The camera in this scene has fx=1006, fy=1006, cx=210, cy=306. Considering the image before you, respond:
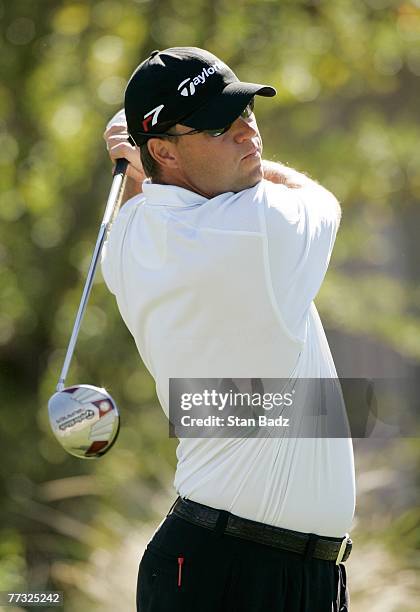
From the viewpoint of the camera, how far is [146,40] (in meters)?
7.18

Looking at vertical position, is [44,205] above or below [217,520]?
above

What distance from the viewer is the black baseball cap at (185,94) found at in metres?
2.50

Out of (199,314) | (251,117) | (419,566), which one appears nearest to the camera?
(199,314)

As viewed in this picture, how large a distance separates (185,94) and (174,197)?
259mm

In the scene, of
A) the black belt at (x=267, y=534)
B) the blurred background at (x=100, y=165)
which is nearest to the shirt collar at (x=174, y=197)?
the black belt at (x=267, y=534)

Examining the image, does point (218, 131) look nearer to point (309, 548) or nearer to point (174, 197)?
point (174, 197)

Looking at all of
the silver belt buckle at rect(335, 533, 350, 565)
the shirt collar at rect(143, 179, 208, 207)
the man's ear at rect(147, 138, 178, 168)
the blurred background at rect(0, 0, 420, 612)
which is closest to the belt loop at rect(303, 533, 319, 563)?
the silver belt buckle at rect(335, 533, 350, 565)

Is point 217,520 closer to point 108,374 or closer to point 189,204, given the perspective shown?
point 189,204

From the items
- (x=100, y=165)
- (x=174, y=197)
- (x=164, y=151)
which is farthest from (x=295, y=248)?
(x=100, y=165)

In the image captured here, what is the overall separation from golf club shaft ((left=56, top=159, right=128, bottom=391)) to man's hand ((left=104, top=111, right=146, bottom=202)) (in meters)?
0.03

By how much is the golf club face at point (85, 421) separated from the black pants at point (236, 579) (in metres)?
0.34

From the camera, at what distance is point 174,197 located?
2488 mm

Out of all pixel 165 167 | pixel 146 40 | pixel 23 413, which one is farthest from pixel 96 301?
pixel 165 167

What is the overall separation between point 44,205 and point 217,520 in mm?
5017
